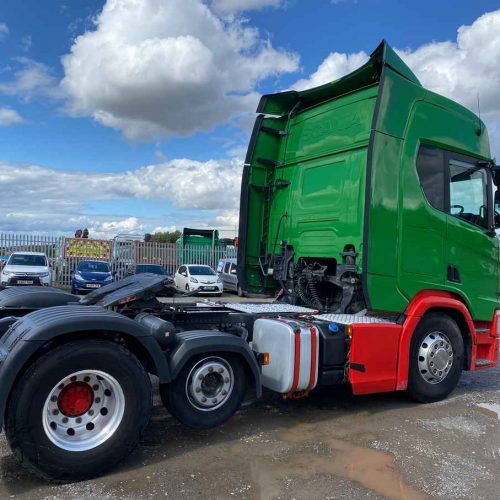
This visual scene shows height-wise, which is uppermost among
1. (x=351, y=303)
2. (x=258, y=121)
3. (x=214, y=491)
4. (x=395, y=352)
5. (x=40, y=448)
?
(x=258, y=121)

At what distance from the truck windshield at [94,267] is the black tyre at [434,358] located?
1792 centimetres

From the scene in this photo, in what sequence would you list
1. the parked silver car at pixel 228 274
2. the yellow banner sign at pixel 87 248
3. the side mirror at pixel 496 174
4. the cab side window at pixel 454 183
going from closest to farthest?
the cab side window at pixel 454 183 → the side mirror at pixel 496 174 → the parked silver car at pixel 228 274 → the yellow banner sign at pixel 87 248

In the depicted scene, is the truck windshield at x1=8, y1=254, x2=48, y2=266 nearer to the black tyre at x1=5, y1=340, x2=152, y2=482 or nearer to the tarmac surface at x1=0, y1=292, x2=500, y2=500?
the tarmac surface at x1=0, y1=292, x2=500, y2=500

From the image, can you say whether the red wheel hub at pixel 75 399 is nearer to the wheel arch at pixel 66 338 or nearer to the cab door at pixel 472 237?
the wheel arch at pixel 66 338

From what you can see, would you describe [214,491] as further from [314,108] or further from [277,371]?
[314,108]

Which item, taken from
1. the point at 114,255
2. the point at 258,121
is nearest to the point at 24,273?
the point at 114,255

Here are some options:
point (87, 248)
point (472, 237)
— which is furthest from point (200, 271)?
point (472, 237)

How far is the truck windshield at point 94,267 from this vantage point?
21.7 meters

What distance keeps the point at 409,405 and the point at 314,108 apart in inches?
152

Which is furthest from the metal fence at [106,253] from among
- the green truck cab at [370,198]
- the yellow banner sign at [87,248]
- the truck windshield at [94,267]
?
the green truck cab at [370,198]

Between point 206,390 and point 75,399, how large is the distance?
1.14m

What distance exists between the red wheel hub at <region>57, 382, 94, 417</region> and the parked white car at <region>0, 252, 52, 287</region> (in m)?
16.7

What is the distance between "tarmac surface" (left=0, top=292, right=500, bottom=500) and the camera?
140 inches

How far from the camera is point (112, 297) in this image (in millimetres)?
4961
